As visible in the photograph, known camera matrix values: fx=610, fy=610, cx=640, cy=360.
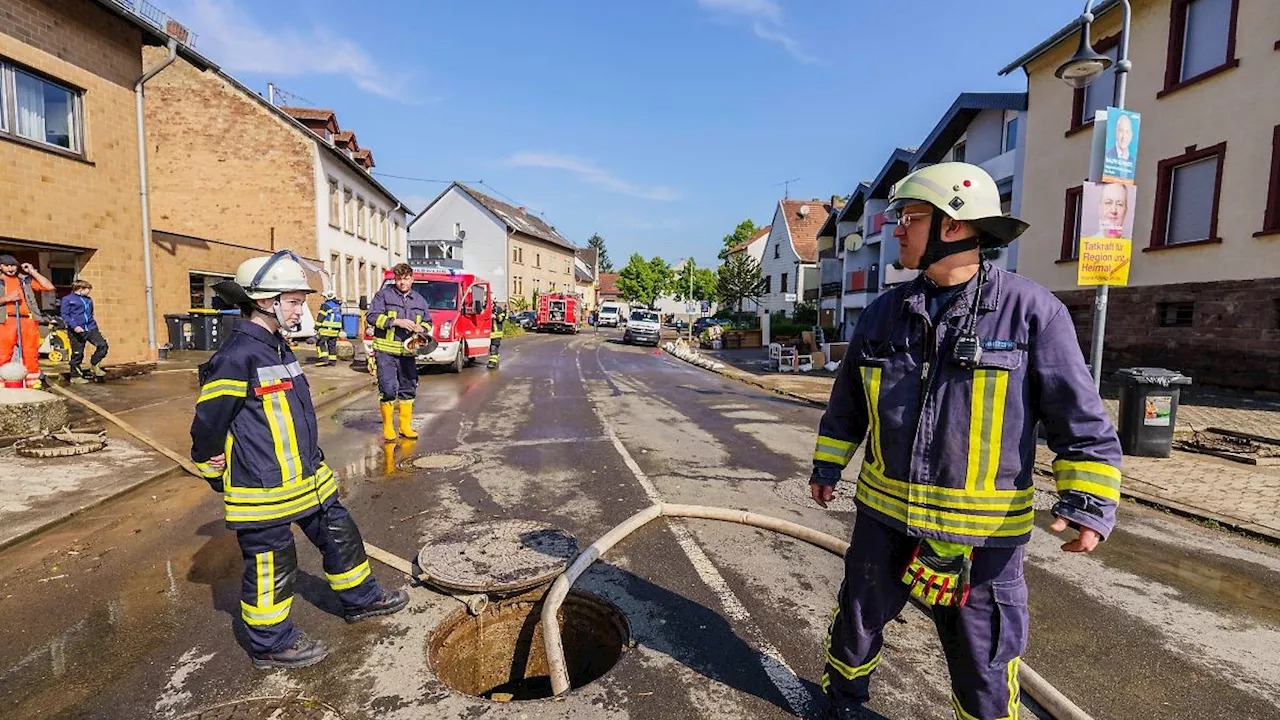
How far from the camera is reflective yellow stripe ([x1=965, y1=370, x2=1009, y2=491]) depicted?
6.60 ft

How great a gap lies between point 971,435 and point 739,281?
138ft

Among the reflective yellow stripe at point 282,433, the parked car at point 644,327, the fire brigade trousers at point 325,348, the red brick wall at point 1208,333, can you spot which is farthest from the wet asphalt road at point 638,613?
the parked car at point 644,327

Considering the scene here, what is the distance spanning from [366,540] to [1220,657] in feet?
16.6

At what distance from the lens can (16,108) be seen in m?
9.74

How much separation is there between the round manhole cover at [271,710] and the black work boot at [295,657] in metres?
0.24

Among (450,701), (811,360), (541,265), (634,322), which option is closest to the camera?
(450,701)

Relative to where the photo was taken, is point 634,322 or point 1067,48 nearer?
point 1067,48

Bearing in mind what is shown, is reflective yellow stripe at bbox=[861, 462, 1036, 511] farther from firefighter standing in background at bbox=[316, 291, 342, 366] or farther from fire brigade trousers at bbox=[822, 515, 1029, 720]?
firefighter standing in background at bbox=[316, 291, 342, 366]

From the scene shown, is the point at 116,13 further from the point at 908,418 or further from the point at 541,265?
the point at 541,265

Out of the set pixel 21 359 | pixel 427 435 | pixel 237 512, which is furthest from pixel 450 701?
pixel 21 359

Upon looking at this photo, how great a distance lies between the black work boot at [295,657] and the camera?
285 cm

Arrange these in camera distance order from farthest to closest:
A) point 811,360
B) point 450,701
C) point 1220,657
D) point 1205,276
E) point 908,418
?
point 811,360 → point 1205,276 → point 1220,657 → point 450,701 → point 908,418

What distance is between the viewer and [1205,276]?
1240 cm

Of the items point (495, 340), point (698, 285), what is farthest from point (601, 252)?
point (495, 340)
